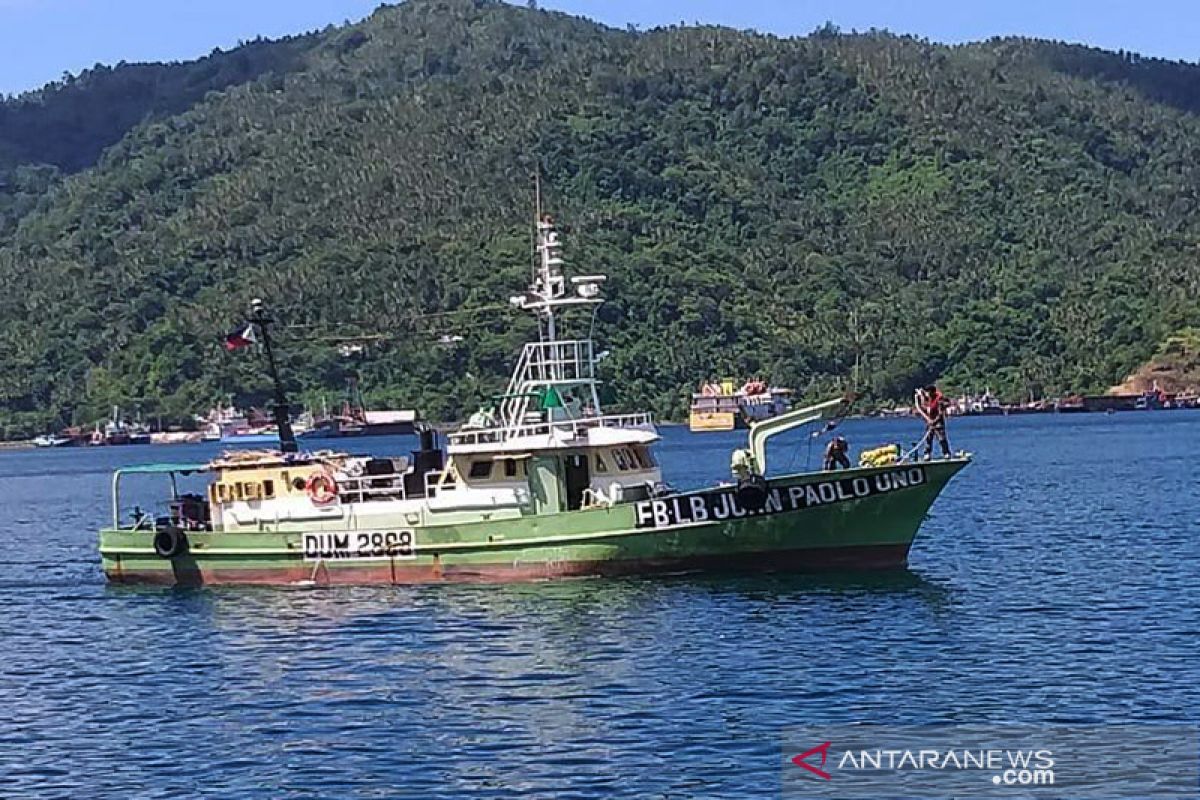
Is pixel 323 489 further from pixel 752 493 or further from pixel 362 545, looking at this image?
pixel 752 493

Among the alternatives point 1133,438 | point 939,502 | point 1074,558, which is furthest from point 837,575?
point 1133,438

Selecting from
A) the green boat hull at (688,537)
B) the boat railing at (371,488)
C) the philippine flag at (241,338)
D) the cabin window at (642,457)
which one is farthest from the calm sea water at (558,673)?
the philippine flag at (241,338)

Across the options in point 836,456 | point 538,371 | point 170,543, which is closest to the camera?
point 836,456

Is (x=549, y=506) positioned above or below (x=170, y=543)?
Result: above

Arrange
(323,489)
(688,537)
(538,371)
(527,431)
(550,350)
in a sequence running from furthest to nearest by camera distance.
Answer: (323,489) → (538,371) → (550,350) → (527,431) → (688,537)

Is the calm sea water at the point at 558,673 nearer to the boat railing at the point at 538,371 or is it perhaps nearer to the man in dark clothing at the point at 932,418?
the man in dark clothing at the point at 932,418

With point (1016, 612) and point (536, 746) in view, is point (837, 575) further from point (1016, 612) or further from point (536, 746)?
point (536, 746)

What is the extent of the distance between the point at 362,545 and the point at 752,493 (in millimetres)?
10381

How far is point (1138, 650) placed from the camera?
3934cm

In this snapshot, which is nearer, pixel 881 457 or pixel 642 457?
pixel 881 457

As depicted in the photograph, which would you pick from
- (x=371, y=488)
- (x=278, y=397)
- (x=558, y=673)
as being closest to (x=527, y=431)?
(x=371, y=488)

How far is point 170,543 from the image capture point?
53781 mm

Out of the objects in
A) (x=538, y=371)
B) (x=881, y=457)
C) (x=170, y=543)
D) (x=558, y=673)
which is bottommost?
(x=558, y=673)

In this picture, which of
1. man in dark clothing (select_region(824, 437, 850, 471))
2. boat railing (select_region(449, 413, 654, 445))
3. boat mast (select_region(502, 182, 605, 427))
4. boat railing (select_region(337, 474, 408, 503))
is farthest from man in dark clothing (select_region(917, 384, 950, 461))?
boat railing (select_region(337, 474, 408, 503))
